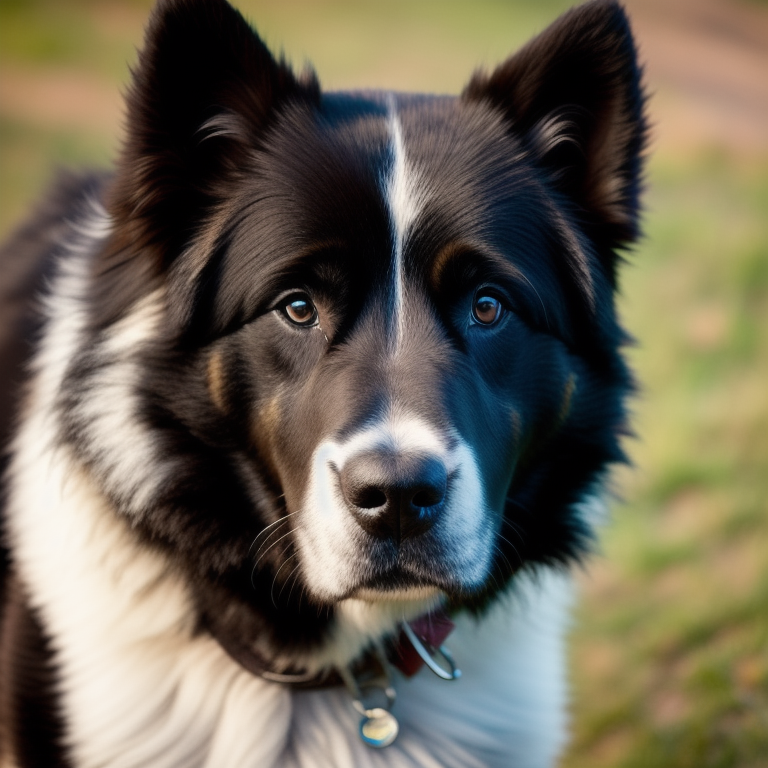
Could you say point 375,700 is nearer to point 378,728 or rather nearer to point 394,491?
point 378,728

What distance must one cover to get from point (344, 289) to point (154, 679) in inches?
50.6

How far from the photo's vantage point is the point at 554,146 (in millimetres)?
2910

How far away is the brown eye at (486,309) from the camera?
2.72m

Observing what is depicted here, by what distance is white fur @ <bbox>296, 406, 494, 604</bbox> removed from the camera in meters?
2.29

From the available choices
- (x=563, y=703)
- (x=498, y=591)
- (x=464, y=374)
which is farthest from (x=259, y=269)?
(x=563, y=703)

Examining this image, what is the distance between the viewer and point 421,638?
2.87 meters

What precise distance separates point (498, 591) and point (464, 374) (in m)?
0.78

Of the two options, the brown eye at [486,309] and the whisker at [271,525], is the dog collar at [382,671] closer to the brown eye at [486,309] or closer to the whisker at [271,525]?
the whisker at [271,525]

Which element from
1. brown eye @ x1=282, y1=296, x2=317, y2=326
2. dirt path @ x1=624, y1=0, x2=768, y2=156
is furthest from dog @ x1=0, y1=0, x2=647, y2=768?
dirt path @ x1=624, y1=0, x2=768, y2=156

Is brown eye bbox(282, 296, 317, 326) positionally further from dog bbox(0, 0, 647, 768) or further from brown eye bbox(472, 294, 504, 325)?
brown eye bbox(472, 294, 504, 325)

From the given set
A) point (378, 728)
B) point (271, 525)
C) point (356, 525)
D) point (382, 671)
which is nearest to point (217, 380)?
point (271, 525)

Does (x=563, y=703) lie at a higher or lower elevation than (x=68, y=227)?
lower

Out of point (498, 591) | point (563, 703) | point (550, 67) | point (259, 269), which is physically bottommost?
point (563, 703)

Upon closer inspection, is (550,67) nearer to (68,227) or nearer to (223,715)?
(68,227)
